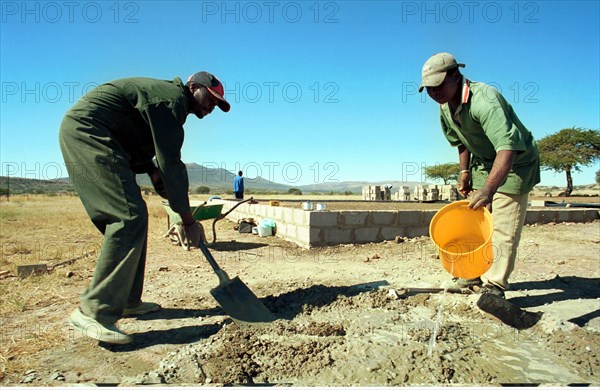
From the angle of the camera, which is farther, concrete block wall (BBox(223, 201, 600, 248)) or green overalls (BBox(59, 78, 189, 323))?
concrete block wall (BBox(223, 201, 600, 248))

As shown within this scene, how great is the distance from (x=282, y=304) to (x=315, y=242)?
2940 mm

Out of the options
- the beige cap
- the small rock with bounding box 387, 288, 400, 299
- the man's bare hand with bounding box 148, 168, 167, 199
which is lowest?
the small rock with bounding box 387, 288, 400, 299

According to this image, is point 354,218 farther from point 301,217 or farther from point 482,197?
point 482,197

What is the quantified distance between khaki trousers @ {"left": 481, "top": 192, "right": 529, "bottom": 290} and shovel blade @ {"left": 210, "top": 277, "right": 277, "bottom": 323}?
65.5 inches

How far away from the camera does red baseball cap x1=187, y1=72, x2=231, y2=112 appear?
2.74 metres

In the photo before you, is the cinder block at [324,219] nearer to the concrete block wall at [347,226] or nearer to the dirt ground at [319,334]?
the concrete block wall at [347,226]

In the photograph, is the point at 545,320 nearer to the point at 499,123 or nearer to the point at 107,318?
the point at 499,123

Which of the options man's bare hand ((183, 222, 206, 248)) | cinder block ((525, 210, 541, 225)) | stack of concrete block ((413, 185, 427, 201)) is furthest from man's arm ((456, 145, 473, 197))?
stack of concrete block ((413, 185, 427, 201))

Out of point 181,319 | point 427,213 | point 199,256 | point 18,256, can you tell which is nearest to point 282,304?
point 181,319

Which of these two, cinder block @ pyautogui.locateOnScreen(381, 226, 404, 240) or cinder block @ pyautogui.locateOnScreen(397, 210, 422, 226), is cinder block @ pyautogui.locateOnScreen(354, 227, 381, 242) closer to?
cinder block @ pyautogui.locateOnScreen(381, 226, 404, 240)

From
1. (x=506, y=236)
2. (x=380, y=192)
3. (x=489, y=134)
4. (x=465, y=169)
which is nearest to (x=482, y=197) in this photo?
(x=489, y=134)

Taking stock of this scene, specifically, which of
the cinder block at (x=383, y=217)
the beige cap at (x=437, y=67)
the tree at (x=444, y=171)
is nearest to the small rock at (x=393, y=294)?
the beige cap at (x=437, y=67)

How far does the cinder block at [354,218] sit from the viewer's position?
20.6 feet

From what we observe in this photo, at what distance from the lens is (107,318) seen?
7.87 feet
